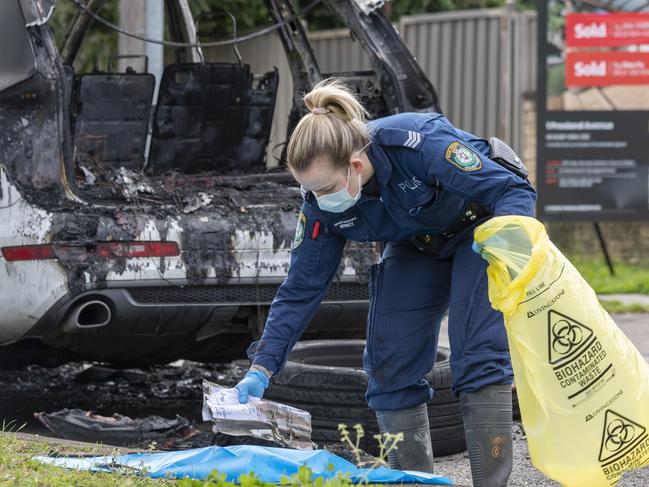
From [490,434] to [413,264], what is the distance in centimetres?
62

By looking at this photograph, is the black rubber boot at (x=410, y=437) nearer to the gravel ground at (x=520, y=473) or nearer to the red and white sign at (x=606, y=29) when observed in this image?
the gravel ground at (x=520, y=473)

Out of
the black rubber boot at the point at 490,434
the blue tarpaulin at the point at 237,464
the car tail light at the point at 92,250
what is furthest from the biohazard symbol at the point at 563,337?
the car tail light at the point at 92,250

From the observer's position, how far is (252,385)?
12.5 ft

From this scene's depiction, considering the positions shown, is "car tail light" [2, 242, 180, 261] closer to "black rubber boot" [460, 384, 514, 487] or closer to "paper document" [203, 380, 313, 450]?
"paper document" [203, 380, 313, 450]

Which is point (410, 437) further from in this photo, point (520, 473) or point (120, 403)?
point (120, 403)

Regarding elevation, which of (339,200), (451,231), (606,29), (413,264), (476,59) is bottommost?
(413,264)

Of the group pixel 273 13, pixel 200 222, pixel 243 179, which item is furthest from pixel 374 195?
pixel 273 13

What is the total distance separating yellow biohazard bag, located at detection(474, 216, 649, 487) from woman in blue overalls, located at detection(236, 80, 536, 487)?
0.15m

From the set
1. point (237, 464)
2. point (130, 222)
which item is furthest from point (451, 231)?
point (130, 222)

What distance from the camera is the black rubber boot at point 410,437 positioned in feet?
13.6

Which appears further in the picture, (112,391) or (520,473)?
(112,391)

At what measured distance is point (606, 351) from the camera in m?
3.72

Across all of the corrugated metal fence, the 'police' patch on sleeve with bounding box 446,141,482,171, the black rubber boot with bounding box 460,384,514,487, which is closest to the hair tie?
the 'police' patch on sleeve with bounding box 446,141,482,171

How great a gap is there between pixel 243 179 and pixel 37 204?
4.36 ft
